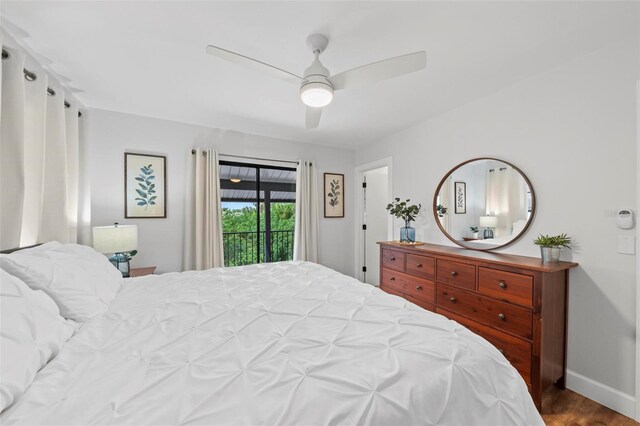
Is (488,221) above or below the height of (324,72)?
below

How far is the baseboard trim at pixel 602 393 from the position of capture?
5.74 feet

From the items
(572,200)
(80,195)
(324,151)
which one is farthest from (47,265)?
(324,151)

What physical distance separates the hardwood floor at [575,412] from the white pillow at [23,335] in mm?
2686

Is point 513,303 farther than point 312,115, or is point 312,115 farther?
point 312,115

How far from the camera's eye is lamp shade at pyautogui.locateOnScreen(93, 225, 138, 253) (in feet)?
7.96

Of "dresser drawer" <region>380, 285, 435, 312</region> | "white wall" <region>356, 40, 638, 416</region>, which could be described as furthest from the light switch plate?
"dresser drawer" <region>380, 285, 435, 312</region>

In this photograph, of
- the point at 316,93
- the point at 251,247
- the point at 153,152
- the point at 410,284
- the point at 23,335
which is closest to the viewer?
the point at 23,335

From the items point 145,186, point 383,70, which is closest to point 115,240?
point 145,186

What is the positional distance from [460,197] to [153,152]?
11.9 ft

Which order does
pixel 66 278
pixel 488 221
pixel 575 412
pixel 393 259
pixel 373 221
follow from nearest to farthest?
pixel 66 278
pixel 575 412
pixel 488 221
pixel 393 259
pixel 373 221

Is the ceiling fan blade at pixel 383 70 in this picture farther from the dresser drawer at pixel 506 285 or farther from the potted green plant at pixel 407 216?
the potted green plant at pixel 407 216

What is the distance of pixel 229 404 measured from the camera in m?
0.72

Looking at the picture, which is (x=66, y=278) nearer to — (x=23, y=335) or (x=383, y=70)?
(x=23, y=335)

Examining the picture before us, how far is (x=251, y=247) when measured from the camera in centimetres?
402
